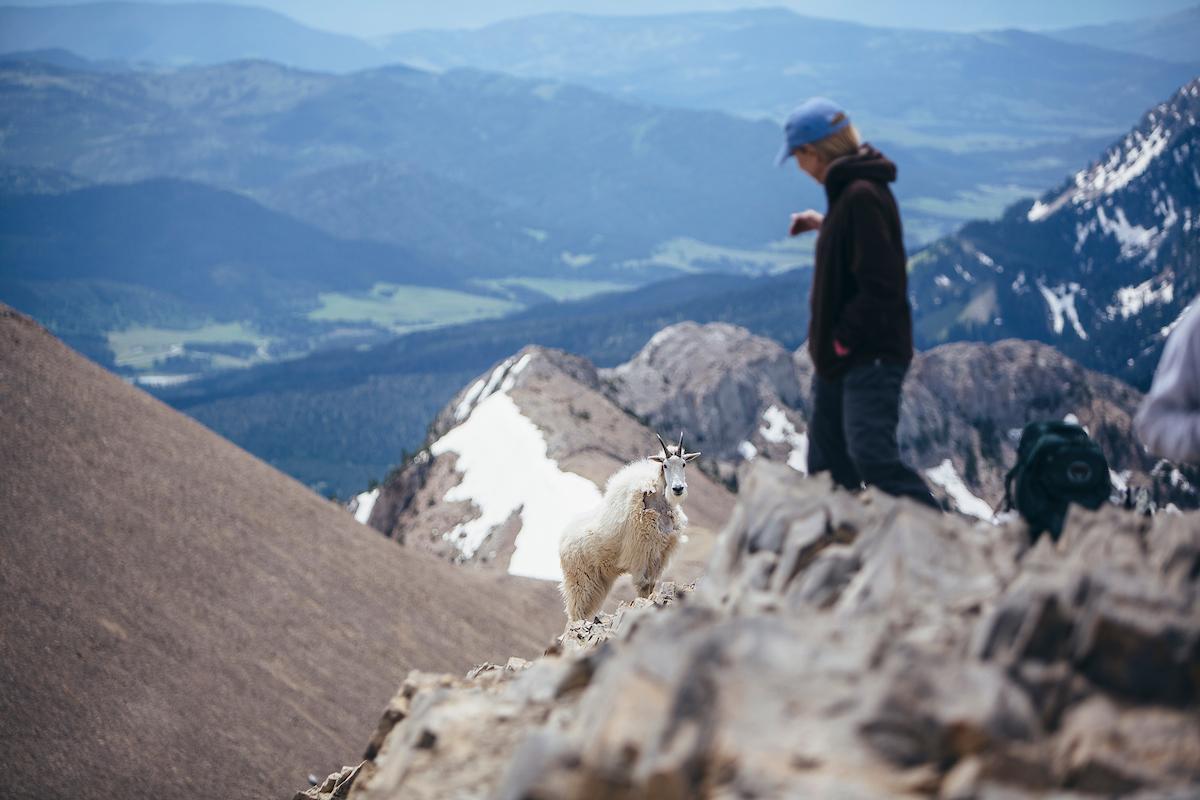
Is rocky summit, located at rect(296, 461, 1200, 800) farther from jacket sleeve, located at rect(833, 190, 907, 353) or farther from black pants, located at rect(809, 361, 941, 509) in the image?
jacket sleeve, located at rect(833, 190, 907, 353)

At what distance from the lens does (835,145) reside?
8867mm

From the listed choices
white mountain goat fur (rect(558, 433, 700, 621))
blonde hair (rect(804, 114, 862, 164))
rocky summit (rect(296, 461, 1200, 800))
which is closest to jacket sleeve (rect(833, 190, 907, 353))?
blonde hair (rect(804, 114, 862, 164))

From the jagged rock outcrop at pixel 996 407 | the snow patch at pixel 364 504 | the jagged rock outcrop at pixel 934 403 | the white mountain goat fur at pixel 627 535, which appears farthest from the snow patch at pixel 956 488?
the white mountain goat fur at pixel 627 535

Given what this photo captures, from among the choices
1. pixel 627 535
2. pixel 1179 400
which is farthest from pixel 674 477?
pixel 1179 400

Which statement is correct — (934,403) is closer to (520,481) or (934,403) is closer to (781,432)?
(781,432)

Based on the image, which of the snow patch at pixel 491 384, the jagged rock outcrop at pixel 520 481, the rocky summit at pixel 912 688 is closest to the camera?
the rocky summit at pixel 912 688

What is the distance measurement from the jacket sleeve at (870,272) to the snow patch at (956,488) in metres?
108

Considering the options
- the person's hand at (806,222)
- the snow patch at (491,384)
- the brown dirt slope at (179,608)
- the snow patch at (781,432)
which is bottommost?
the snow patch at (781,432)

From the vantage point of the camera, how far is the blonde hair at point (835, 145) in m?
8.84

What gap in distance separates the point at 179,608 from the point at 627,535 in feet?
41.2

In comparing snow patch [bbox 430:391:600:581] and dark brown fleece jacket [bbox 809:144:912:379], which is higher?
dark brown fleece jacket [bbox 809:144:912:379]

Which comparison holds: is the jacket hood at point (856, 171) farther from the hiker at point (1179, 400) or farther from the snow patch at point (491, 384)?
the snow patch at point (491, 384)

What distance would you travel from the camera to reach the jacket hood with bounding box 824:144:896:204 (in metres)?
8.70

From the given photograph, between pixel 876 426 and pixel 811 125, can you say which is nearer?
pixel 876 426
